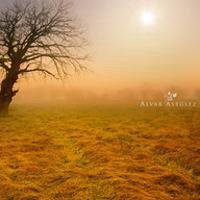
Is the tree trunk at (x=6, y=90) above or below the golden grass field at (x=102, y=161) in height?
above

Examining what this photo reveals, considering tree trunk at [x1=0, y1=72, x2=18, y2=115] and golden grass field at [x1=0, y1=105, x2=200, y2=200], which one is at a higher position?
tree trunk at [x1=0, y1=72, x2=18, y2=115]

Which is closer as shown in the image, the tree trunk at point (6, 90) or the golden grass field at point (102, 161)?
the golden grass field at point (102, 161)

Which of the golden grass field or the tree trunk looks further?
the tree trunk

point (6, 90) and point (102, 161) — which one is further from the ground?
point (6, 90)

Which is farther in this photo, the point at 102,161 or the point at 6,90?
the point at 6,90

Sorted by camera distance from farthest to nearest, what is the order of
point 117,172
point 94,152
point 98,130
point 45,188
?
1. point 98,130
2. point 94,152
3. point 117,172
4. point 45,188

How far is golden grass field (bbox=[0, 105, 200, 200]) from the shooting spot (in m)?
12.4

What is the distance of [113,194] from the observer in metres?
11.9

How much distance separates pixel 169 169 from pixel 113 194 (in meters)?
3.79

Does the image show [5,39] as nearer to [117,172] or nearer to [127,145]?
[127,145]

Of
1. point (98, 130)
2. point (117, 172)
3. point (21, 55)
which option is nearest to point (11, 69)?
point (21, 55)

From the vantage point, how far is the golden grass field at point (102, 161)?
40.7ft

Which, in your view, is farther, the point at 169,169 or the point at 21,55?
the point at 21,55

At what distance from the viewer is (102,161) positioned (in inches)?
646
